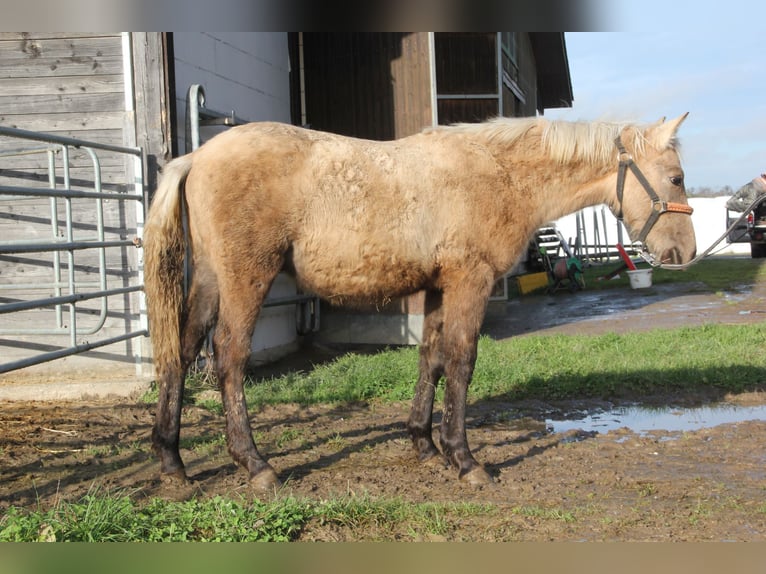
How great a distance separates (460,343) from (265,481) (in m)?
1.48

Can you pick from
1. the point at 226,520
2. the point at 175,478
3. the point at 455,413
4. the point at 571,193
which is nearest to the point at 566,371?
the point at 571,193

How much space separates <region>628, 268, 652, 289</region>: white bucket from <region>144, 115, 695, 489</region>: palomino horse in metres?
10.7

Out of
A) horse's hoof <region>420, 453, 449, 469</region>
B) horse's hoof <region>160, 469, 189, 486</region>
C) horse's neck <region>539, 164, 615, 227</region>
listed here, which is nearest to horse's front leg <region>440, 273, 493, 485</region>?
horse's hoof <region>420, 453, 449, 469</region>

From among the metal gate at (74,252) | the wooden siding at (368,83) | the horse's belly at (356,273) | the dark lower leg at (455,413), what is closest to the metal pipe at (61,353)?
the metal gate at (74,252)

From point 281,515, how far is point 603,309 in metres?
10.4

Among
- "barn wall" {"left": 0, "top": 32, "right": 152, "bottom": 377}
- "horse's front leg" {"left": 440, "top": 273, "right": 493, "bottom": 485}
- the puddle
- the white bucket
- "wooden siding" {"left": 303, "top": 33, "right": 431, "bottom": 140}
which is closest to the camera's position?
"horse's front leg" {"left": 440, "top": 273, "right": 493, "bottom": 485}

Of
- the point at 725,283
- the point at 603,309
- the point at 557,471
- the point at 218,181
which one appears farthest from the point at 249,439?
the point at 725,283

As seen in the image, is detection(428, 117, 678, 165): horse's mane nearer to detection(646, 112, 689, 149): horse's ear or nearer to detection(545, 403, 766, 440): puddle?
detection(646, 112, 689, 149): horse's ear

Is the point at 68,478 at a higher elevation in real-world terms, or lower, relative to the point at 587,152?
lower

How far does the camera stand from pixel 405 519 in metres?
3.30

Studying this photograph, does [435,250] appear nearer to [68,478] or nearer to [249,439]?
[249,439]

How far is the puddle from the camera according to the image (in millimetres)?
5480

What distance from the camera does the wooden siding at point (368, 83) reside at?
31.2 ft

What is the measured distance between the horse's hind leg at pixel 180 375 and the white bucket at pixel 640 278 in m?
12.4
